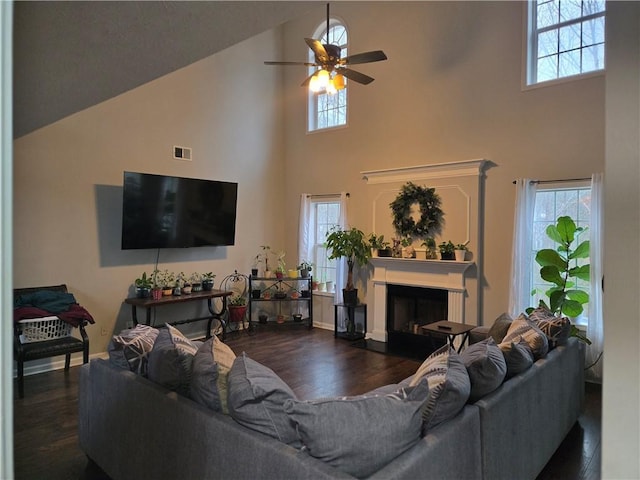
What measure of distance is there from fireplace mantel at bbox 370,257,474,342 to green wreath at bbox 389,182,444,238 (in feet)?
1.35

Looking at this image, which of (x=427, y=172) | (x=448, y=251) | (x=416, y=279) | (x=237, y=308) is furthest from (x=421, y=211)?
(x=237, y=308)

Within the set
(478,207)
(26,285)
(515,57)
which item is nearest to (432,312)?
(478,207)

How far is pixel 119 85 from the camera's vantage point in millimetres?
1824

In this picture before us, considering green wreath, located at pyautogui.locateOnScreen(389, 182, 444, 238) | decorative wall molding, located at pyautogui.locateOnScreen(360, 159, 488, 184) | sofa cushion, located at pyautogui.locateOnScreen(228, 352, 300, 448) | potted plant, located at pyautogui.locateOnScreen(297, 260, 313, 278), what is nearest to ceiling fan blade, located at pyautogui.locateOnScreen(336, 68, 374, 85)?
decorative wall molding, located at pyautogui.locateOnScreen(360, 159, 488, 184)

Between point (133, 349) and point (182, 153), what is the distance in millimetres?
4109

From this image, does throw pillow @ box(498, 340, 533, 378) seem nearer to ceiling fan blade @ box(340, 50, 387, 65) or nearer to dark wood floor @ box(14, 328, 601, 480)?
dark wood floor @ box(14, 328, 601, 480)

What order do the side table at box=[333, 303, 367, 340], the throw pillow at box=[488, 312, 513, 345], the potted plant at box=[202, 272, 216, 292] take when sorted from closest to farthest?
the throw pillow at box=[488, 312, 513, 345] < the potted plant at box=[202, 272, 216, 292] < the side table at box=[333, 303, 367, 340]

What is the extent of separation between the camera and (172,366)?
221 cm

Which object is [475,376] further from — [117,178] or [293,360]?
[117,178]

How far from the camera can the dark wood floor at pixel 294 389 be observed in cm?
277

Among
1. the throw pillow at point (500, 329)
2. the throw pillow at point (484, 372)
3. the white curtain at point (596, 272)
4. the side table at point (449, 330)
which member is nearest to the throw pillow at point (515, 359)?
the throw pillow at point (484, 372)

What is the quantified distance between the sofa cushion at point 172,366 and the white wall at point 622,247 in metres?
1.81

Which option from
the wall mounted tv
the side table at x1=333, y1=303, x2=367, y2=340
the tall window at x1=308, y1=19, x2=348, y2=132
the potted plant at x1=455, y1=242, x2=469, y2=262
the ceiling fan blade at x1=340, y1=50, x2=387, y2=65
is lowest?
the side table at x1=333, y1=303, x2=367, y2=340

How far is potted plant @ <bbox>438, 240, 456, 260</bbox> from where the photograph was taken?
5434 millimetres
